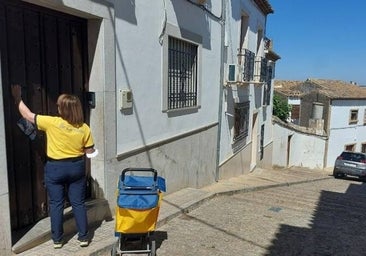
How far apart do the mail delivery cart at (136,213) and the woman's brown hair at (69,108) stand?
752 mm

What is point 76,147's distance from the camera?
3592mm

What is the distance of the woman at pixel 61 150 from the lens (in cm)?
346

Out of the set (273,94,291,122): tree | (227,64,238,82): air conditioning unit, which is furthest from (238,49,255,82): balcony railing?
(273,94,291,122): tree

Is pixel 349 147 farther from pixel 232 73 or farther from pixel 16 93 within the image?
pixel 16 93

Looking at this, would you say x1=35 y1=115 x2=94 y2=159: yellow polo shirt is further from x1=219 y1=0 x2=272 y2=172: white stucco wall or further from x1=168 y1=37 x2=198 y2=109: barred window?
x1=219 y1=0 x2=272 y2=172: white stucco wall

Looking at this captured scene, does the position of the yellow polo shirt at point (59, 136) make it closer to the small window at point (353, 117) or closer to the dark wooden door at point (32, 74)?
the dark wooden door at point (32, 74)

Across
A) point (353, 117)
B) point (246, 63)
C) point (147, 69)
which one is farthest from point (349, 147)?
point (147, 69)

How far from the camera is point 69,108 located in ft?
11.4

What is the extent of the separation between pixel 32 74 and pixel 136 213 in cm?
181

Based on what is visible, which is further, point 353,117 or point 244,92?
point 353,117

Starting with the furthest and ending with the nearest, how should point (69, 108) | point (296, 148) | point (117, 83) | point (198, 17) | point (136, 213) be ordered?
1. point (296, 148)
2. point (198, 17)
3. point (117, 83)
4. point (69, 108)
5. point (136, 213)

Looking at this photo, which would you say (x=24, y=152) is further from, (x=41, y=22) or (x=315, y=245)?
(x=315, y=245)

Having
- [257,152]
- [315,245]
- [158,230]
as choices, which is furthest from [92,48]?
[257,152]

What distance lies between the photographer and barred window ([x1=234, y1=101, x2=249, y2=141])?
11531 mm
